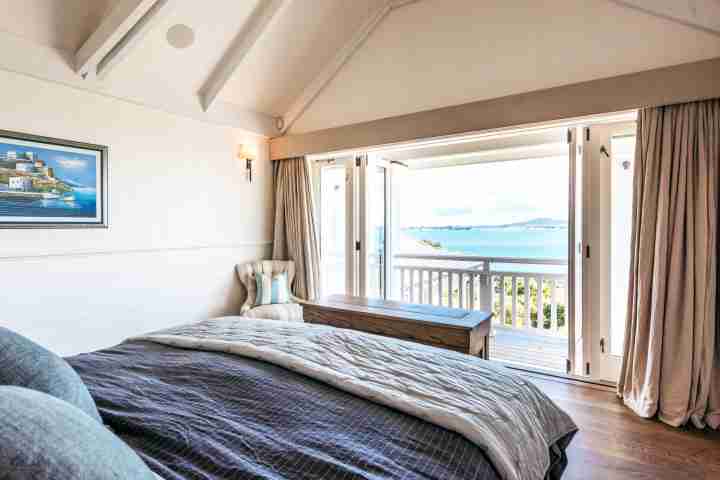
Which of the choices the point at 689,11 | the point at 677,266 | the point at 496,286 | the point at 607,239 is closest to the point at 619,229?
the point at 607,239

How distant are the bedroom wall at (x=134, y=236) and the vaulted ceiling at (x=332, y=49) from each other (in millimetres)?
186

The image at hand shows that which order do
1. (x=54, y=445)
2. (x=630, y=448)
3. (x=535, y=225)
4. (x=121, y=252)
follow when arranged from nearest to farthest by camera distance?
(x=54, y=445) → (x=630, y=448) → (x=121, y=252) → (x=535, y=225)

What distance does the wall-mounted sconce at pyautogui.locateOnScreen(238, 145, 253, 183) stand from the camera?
411 cm

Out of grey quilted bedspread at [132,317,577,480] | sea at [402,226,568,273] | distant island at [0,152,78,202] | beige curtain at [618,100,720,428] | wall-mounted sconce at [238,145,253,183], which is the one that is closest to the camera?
grey quilted bedspread at [132,317,577,480]

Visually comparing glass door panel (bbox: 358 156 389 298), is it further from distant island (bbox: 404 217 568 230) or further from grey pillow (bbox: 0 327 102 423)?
grey pillow (bbox: 0 327 102 423)

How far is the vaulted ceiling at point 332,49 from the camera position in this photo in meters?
2.69

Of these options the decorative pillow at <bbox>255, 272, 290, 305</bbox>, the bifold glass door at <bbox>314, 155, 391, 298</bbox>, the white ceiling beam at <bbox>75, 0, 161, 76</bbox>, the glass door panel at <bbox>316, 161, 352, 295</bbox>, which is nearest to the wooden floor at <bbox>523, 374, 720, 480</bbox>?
the bifold glass door at <bbox>314, 155, 391, 298</bbox>

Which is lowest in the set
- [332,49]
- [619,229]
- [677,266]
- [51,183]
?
[677,266]

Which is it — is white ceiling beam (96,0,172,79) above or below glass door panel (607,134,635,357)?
above

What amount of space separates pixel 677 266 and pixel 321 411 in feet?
8.16

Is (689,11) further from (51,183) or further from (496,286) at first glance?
(51,183)

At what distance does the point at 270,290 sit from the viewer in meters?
3.94

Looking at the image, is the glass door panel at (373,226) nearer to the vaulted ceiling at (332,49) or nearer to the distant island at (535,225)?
the vaulted ceiling at (332,49)

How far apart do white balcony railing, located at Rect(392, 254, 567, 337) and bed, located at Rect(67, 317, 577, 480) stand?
301 centimetres
